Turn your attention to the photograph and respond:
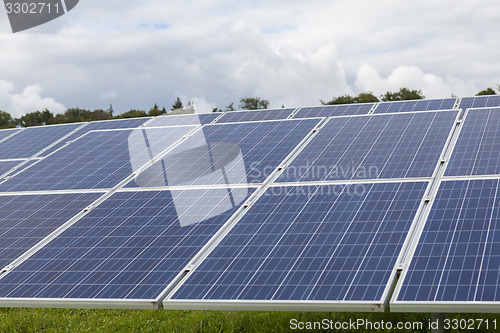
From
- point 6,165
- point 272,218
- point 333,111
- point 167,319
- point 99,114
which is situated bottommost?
point 99,114

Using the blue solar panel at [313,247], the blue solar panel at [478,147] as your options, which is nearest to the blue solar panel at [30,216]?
the blue solar panel at [313,247]

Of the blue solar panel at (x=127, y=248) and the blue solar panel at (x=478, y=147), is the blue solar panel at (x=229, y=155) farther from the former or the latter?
the blue solar panel at (x=478, y=147)

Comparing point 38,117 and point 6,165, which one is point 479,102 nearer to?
point 6,165

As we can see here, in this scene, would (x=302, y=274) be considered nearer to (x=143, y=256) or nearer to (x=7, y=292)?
(x=143, y=256)

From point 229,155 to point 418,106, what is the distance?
7086mm

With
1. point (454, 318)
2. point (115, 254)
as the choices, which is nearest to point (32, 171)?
point (115, 254)

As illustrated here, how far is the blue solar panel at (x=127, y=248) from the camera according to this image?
38.4 ft

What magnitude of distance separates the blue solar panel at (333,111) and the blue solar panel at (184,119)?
9.72ft

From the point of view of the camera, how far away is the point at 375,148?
52.6 ft

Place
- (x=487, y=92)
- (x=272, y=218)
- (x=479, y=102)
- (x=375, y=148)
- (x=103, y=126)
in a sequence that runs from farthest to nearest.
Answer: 1. (x=487, y=92)
2. (x=103, y=126)
3. (x=479, y=102)
4. (x=375, y=148)
5. (x=272, y=218)

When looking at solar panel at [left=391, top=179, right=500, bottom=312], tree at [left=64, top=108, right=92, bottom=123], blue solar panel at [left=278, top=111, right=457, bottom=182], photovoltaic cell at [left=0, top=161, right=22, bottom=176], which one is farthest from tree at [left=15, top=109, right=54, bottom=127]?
solar panel at [left=391, top=179, right=500, bottom=312]

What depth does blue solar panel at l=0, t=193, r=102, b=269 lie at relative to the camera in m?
13.9

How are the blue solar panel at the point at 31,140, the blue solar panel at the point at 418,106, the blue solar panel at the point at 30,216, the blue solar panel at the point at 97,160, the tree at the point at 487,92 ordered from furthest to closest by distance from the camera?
the tree at the point at 487,92
the blue solar panel at the point at 31,140
the blue solar panel at the point at 418,106
the blue solar panel at the point at 97,160
the blue solar panel at the point at 30,216

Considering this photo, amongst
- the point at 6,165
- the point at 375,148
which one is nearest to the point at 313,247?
the point at 375,148
